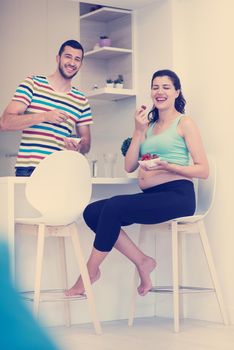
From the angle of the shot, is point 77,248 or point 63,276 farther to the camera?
point 63,276

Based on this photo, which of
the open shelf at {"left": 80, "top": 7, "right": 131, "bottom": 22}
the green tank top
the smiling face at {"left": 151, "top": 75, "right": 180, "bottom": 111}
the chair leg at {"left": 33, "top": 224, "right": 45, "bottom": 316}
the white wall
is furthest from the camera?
the open shelf at {"left": 80, "top": 7, "right": 131, "bottom": 22}

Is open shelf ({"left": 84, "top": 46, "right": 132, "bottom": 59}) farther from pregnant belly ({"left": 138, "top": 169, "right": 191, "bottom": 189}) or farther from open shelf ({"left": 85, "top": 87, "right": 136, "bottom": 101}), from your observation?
pregnant belly ({"left": 138, "top": 169, "right": 191, "bottom": 189})

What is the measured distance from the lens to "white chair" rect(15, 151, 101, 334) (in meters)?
3.03

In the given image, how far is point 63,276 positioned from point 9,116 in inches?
34.9

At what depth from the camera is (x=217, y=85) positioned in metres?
3.77

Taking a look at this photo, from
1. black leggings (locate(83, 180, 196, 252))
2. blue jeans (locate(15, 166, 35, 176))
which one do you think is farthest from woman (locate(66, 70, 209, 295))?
blue jeans (locate(15, 166, 35, 176))

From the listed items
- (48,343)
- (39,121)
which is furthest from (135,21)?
(48,343)

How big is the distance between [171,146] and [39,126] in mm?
690

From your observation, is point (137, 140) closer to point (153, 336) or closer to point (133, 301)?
point (133, 301)

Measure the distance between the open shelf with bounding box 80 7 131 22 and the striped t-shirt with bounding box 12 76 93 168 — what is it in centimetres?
137

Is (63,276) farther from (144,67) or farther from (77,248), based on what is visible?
(144,67)

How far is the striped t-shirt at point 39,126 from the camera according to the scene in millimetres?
3328

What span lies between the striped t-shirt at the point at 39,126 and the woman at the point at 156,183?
0.38m

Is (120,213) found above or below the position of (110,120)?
below
